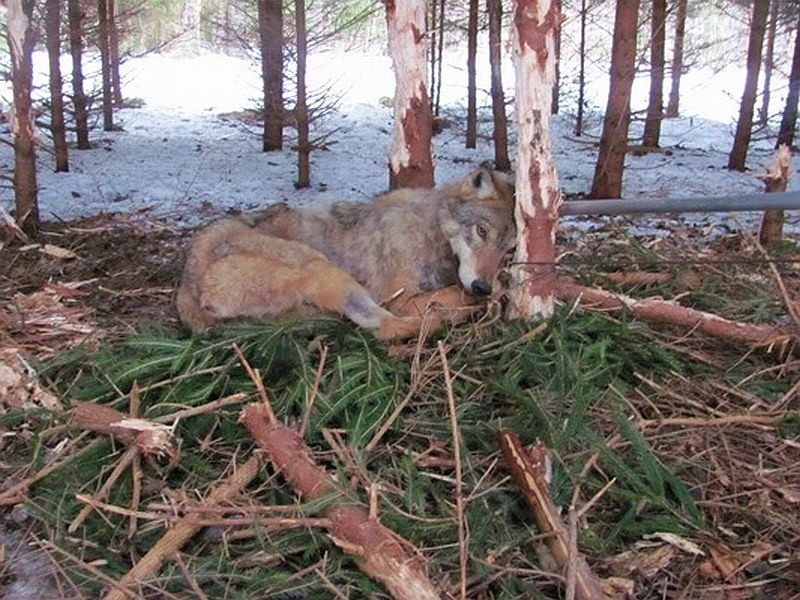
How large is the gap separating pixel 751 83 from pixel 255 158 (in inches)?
388

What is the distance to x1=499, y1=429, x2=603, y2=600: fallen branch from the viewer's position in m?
2.89

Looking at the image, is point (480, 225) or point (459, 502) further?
point (480, 225)

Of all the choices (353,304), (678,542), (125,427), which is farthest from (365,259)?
(678,542)

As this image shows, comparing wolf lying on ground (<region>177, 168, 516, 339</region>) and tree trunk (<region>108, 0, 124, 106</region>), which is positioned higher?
tree trunk (<region>108, 0, 124, 106</region>)

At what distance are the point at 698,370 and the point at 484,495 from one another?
168 cm

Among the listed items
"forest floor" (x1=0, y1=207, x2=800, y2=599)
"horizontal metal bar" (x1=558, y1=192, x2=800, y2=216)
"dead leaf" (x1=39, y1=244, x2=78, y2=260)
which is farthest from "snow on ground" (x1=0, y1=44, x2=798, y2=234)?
"forest floor" (x1=0, y1=207, x2=800, y2=599)

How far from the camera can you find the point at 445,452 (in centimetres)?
383

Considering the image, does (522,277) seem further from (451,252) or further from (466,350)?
(451,252)

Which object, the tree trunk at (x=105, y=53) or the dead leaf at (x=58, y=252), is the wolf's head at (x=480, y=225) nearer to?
the dead leaf at (x=58, y=252)

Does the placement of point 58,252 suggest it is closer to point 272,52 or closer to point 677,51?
point 272,52

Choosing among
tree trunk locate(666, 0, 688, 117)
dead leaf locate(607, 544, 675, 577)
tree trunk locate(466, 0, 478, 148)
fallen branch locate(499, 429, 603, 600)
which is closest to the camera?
fallen branch locate(499, 429, 603, 600)

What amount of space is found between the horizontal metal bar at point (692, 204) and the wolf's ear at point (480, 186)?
91cm

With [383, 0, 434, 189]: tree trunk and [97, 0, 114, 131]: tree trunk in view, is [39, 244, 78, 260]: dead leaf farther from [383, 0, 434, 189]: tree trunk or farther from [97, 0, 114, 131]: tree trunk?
→ [97, 0, 114, 131]: tree trunk

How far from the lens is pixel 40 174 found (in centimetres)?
1421
